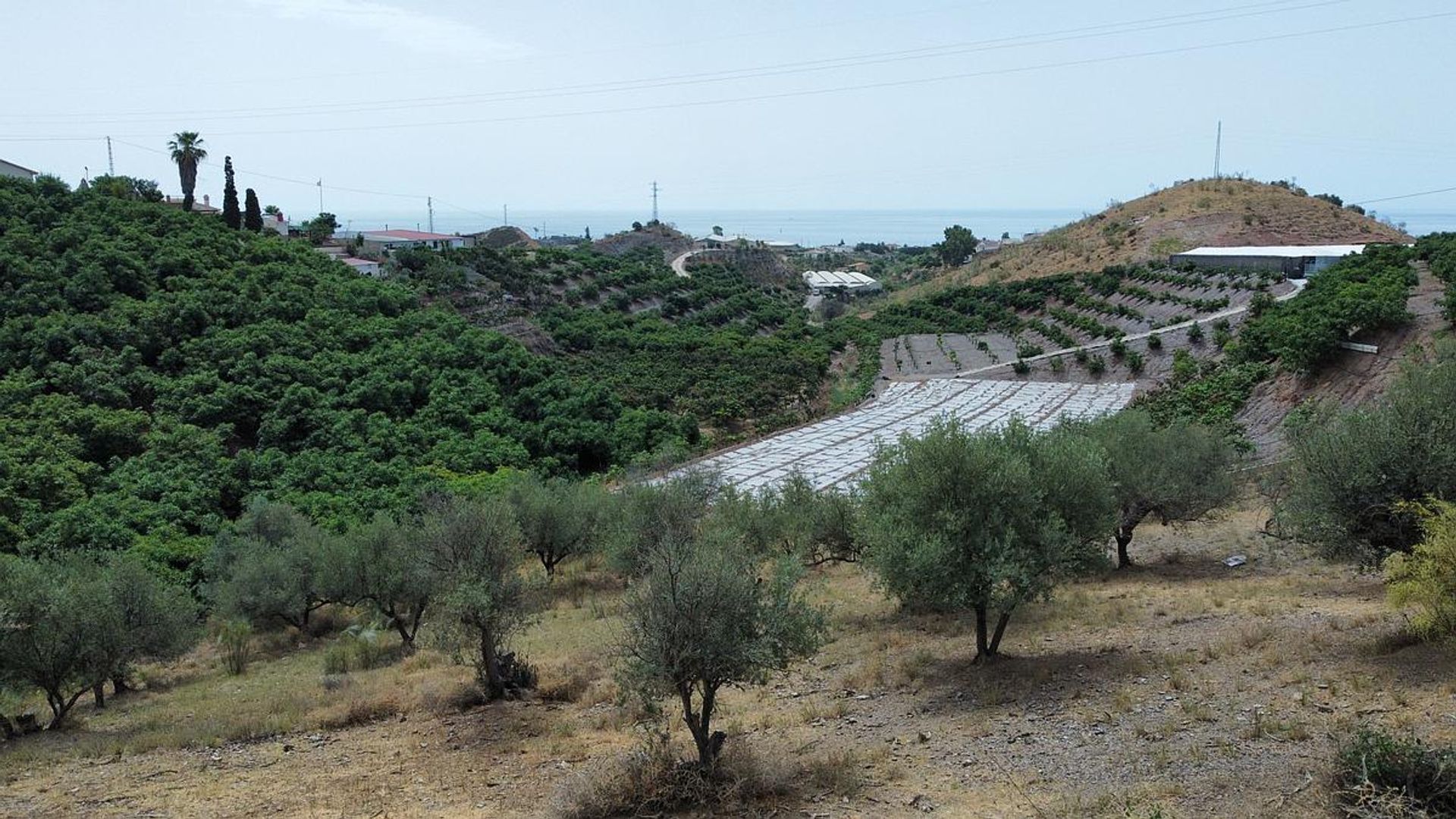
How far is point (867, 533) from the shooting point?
14555 mm

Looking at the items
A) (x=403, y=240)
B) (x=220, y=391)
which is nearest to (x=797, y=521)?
(x=220, y=391)

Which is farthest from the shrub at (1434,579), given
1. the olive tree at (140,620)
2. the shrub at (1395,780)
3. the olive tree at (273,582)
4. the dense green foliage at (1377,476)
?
the olive tree at (273,582)

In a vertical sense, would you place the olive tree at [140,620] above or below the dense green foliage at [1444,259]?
below

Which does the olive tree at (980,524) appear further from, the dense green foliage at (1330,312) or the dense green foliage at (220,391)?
the dense green foliage at (1330,312)

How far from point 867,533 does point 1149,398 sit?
32.5m

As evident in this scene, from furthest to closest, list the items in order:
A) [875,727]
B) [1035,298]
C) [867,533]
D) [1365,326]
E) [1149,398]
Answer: [1035,298] → [1149,398] → [1365,326] → [867,533] → [875,727]

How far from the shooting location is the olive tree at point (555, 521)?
25281mm

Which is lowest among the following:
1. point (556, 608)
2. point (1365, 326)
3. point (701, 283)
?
point (556, 608)

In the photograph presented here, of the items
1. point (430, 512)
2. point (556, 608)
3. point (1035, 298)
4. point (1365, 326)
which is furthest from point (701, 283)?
point (430, 512)

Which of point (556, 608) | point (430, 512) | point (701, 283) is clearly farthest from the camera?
point (701, 283)

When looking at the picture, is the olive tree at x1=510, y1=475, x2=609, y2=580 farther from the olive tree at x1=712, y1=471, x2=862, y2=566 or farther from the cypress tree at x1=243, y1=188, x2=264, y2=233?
the cypress tree at x1=243, y1=188, x2=264, y2=233

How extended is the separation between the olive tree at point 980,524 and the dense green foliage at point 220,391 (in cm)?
2173

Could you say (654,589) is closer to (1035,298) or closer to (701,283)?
(1035,298)

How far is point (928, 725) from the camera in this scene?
12.4 m
